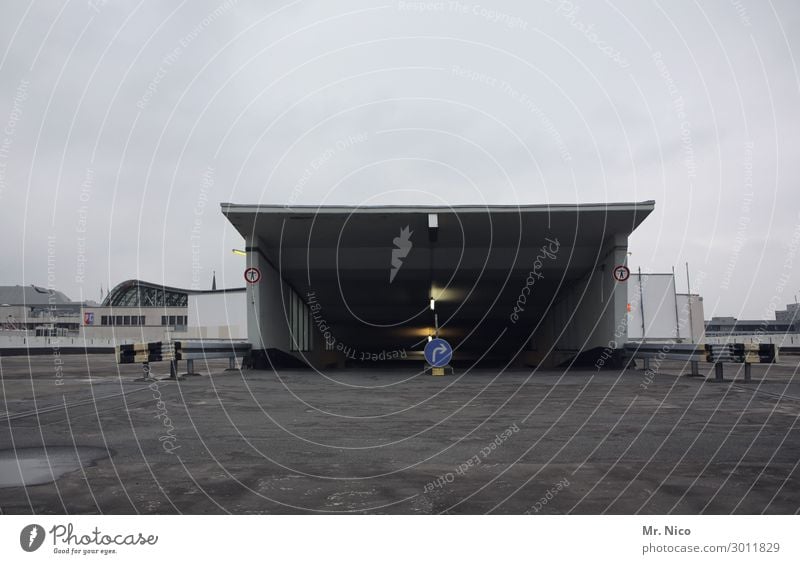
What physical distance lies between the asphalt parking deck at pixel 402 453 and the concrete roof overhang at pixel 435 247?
33.3 ft

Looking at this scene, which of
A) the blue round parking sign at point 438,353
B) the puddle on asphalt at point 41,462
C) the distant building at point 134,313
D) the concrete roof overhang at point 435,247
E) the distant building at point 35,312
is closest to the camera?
the puddle on asphalt at point 41,462

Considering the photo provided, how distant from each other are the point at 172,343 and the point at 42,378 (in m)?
3.83

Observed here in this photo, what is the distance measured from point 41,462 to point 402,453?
3.54 m

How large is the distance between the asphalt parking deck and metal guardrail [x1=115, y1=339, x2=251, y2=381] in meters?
3.20

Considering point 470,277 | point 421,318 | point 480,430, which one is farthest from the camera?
point 421,318

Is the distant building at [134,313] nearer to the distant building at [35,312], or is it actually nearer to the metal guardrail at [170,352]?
the distant building at [35,312]

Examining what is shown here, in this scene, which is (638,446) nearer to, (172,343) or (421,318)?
(172,343)

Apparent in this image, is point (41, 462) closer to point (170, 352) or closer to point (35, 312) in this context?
point (170, 352)

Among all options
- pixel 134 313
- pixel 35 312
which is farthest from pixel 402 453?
pixel 35 312

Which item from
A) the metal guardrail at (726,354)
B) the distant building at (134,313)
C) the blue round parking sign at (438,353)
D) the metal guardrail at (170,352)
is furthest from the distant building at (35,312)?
the metal guardrail at (726,354)

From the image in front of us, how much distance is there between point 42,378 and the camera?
1750cm

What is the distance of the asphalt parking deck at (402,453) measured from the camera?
4496mm

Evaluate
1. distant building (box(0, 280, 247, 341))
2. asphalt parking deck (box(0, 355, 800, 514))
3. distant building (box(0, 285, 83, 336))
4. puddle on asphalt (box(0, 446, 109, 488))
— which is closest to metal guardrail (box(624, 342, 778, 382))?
asphalt parking deck (box(0, 355, 800, 514))
